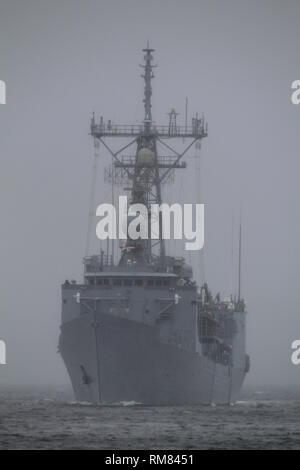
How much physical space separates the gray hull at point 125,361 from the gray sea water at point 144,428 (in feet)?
2.73

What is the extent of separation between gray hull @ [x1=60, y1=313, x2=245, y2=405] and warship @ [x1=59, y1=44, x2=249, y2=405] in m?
0.05

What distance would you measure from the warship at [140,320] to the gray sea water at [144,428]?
1.17 m

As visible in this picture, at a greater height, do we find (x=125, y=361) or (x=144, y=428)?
(x=125, y=361)

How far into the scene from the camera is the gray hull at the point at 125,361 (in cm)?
6500

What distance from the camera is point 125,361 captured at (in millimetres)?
65125

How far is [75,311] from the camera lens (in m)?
68.4

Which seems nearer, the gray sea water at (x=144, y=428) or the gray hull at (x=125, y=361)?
the gray sea water at (x=144, y=428)

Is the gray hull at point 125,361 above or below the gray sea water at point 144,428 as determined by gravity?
above

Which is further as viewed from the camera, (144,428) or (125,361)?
(125,361)

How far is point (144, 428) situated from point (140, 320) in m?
14.1

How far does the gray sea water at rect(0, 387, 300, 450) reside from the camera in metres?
47.8

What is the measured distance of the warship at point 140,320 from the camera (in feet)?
214

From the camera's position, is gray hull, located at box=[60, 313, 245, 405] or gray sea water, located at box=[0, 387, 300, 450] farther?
gray hull, located at box=[60, 313, 245, 405]
